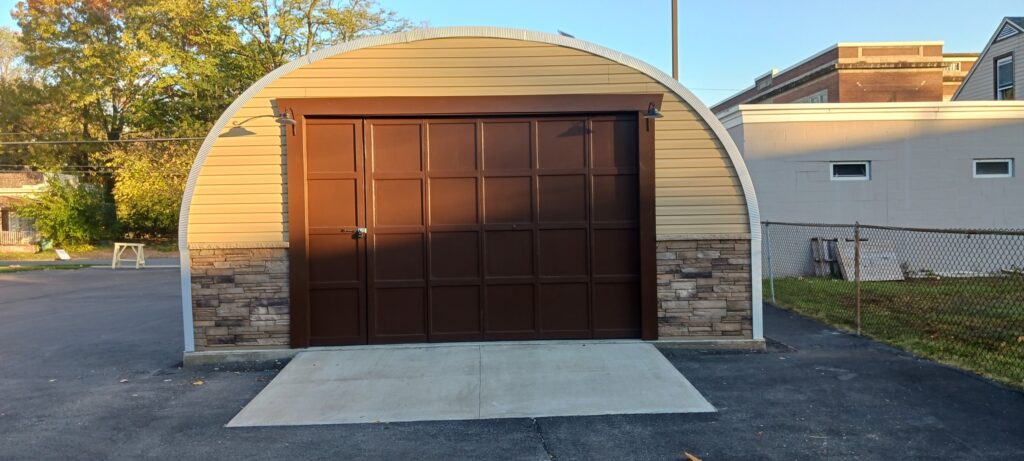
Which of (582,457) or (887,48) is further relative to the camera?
(887,48)

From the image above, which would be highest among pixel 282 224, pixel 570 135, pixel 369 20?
pixel 369 20

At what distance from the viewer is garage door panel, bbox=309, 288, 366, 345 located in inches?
288

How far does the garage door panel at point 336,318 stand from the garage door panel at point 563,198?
2.32 meters

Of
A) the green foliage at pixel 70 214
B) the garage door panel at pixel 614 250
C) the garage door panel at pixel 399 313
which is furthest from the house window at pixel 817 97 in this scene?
the green foliage at pixel 70 214

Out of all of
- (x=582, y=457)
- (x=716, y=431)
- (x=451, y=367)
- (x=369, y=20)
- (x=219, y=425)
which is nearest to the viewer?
(x=582, y=457)

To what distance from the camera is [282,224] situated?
7180 millimetres

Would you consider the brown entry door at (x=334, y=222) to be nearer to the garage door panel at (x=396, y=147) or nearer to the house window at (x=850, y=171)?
the garage door panel at (x=396, y=147)

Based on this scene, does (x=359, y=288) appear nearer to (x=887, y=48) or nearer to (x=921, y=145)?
(x=921, y=145)

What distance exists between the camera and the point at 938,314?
906cm

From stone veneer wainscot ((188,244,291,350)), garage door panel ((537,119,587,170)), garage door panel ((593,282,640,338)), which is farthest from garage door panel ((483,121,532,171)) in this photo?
stone veneer wainscot ((188,244,291,350))

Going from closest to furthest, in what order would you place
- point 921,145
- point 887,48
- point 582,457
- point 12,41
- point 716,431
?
point 582,457 < point 716,431 < point 921,145 < point 887,48 < point 12,41

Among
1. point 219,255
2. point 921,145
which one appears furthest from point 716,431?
point 921,145

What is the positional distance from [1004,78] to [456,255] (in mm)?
22915

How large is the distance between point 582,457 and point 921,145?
→ 13.0m
